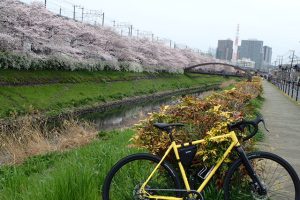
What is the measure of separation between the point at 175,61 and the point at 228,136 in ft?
220

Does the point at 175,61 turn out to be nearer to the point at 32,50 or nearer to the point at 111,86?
the point at 111,86

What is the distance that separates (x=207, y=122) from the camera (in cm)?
530

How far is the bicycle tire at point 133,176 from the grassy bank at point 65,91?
16.6 m

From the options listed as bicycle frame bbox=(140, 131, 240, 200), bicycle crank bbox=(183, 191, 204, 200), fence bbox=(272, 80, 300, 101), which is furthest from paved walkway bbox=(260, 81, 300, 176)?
fence bbox=(272, 80, 300, 101)

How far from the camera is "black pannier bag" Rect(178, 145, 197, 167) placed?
454cm

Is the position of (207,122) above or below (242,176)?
above

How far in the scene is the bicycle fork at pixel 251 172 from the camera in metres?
4.52

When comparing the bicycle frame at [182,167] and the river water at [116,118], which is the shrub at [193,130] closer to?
the bicycle frame at [182,167]

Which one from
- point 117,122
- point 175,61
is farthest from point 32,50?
point 175,61

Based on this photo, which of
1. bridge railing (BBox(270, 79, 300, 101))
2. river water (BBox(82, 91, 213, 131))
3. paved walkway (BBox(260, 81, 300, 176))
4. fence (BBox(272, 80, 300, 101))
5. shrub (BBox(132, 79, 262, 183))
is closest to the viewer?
shrub (BBox(132, 79, 262, 183))

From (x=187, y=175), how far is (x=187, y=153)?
15.7 inches

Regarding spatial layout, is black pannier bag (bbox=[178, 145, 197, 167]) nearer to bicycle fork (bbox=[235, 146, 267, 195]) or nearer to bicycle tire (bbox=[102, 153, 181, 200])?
bicycle tire (bbox=[102, 153, 181, 200])

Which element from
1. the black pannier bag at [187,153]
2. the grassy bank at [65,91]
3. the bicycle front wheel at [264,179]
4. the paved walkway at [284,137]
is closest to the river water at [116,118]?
the grassy bank at [65,91]

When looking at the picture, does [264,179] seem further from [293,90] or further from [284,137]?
[293,90]
